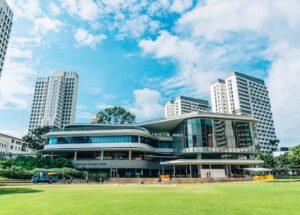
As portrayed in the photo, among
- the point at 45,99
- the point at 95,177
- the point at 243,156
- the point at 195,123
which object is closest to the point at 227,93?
the point at 243,156

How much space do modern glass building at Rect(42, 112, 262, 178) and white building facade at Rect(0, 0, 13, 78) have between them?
44561mm

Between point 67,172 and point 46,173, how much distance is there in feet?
14.2

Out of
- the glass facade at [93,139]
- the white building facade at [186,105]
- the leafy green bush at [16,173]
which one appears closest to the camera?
the leafy green bush at [16,173]

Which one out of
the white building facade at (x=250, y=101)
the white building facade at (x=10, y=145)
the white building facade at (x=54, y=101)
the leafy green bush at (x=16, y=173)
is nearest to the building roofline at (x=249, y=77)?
the white building facade at (x=250, y=101)

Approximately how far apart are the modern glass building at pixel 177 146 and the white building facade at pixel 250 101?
Result: 62408 mm

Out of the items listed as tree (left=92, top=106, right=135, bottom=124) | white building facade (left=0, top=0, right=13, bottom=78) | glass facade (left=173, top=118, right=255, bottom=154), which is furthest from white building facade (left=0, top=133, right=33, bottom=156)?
glass facade (left=173, top=118, right=255, bottom=154)

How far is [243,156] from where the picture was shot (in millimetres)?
50469

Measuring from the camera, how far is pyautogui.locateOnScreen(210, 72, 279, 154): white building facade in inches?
4176

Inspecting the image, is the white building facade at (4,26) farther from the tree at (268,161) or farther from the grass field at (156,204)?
the tree at (268,161)

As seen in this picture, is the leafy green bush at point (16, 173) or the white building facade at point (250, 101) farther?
the white building facade at point (250, 101)

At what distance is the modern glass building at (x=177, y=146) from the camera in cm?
4409

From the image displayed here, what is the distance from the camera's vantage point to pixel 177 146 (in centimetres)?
5097

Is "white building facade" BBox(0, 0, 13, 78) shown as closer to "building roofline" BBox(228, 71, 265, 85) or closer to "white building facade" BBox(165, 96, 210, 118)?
"white building facade" BBox(165, 96, 210, 118)

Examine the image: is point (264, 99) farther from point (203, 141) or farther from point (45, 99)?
point (45, 99)
